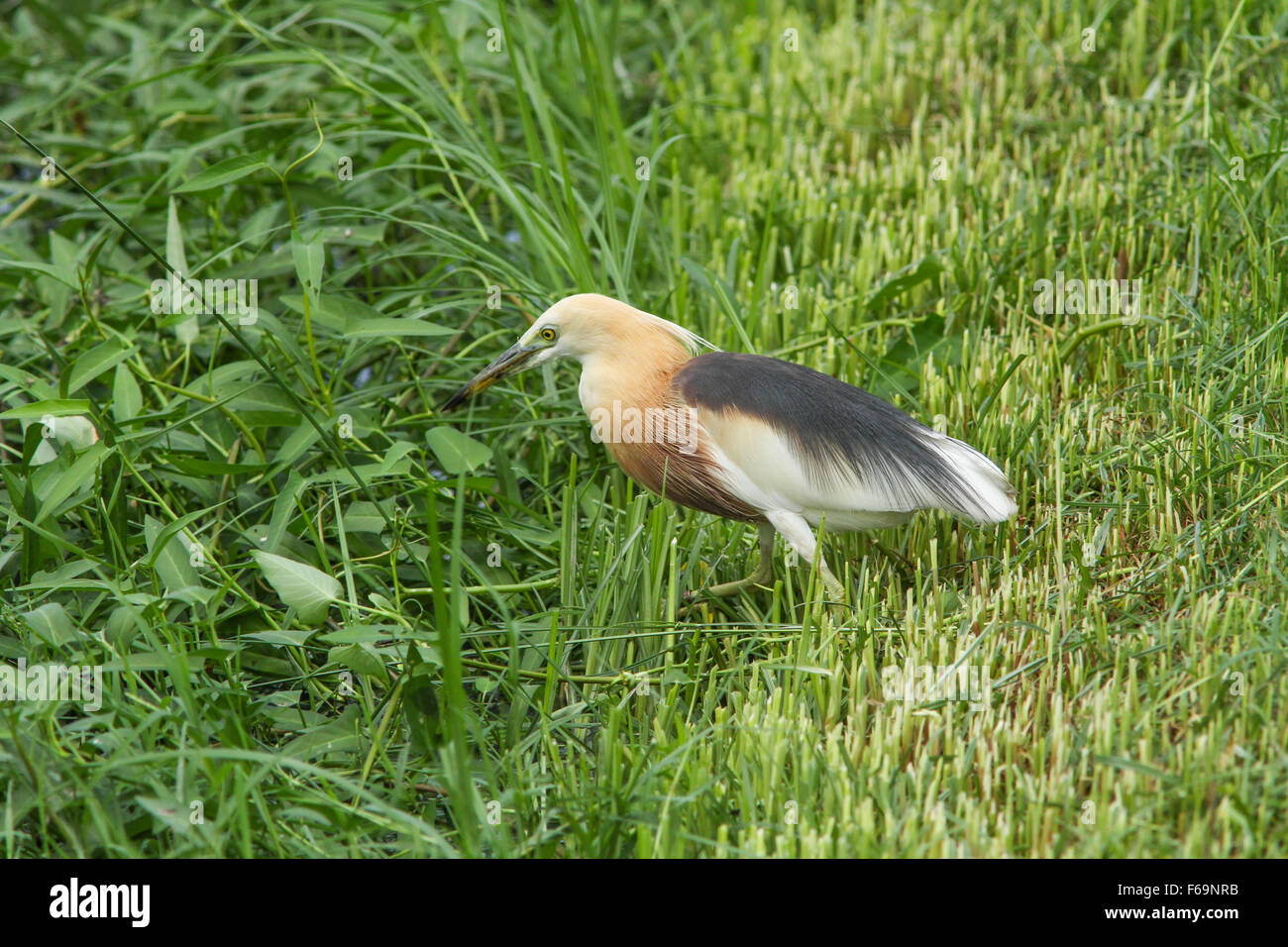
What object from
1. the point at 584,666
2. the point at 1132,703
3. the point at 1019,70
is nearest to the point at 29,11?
the point at 1019,70

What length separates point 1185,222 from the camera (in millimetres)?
4992

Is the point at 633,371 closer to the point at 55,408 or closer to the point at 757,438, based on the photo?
the point at 757,438

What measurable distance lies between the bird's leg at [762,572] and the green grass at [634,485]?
Result: 8 centimetres

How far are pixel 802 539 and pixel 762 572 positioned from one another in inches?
12.5

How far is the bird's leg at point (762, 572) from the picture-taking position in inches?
155

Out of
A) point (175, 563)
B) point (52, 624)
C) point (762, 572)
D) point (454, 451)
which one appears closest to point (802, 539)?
point (762, 572)

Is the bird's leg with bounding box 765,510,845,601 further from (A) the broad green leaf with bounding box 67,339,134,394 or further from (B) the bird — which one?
(A) the broad green leaf with bounding box 67,339,134,394

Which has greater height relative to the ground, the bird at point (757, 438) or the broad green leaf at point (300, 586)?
the bird at point (757, 438)

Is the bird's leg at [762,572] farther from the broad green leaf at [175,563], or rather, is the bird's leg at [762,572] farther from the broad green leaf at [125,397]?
the broad green leaf at [125,397]

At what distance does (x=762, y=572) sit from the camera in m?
3.93

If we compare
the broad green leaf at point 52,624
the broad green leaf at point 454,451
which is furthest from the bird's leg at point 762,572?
the broad green leaf at point 52,624

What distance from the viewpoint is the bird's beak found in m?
3.88

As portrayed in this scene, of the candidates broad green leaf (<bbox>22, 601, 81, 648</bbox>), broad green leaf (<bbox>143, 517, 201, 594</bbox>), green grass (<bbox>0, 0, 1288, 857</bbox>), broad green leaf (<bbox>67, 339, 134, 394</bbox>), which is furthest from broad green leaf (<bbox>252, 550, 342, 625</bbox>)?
broad green leaf (<bbox>67, 339, 134, 394</bbox>)
